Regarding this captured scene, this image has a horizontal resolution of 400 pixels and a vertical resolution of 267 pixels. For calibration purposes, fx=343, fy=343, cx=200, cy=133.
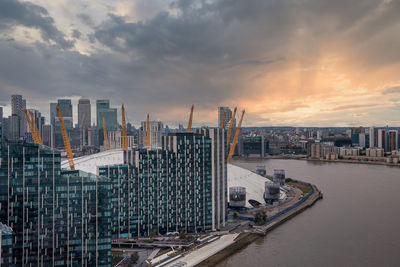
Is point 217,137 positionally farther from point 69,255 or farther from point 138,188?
point 69,255

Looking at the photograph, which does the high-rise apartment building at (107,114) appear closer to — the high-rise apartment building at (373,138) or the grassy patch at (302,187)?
the high-rise apartment building at (373,138)

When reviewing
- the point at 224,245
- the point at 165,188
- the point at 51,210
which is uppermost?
the point at 51,210

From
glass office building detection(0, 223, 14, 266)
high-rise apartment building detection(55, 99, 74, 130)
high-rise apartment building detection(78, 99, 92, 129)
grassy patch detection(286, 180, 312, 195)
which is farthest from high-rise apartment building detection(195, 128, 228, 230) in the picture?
high-rise apartment building detection(78, 99, 92, 129)

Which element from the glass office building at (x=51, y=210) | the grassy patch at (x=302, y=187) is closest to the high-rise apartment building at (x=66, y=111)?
the grassy patch at (x=302, y=187)

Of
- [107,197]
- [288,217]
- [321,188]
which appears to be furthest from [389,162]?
[107,197]

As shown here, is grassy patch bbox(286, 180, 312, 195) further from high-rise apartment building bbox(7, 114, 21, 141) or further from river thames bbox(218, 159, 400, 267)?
high-rise apartment building bbox(7, 114, 21, 141)

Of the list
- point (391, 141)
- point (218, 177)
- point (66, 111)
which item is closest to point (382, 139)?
point (391, 141)

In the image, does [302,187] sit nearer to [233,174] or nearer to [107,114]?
[233,174]
